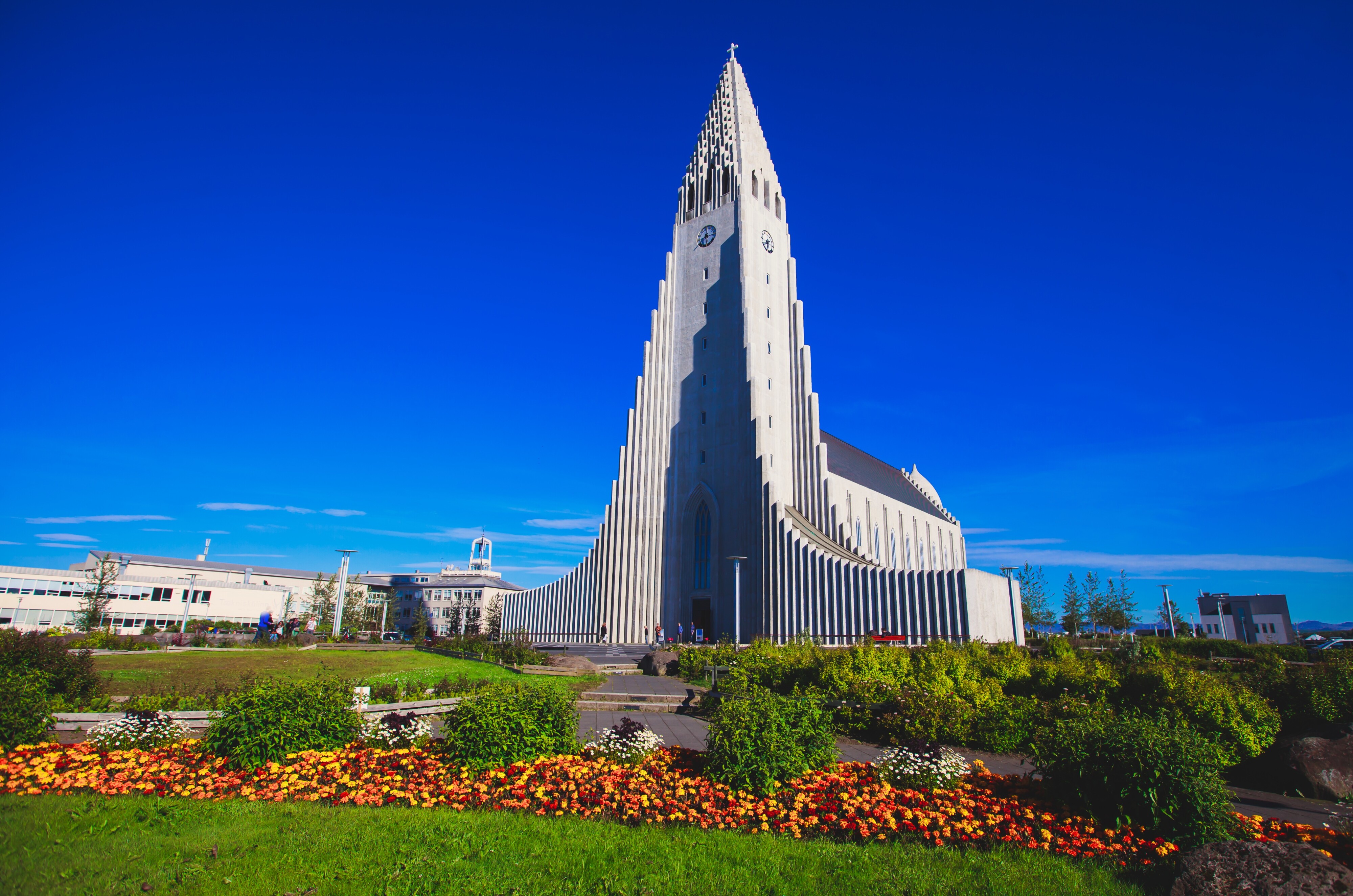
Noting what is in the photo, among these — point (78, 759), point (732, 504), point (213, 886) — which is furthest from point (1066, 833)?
point (732, 504)

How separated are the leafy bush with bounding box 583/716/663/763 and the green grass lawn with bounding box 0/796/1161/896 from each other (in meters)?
2.28

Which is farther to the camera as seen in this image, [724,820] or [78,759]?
[78,759]

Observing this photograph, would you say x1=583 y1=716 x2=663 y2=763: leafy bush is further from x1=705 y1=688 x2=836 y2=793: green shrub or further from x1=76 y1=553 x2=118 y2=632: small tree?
x1=76 y1=553 x2=118 y2=632: small tree

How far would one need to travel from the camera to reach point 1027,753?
1053 cm

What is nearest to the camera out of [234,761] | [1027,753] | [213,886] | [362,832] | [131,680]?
[213,886]

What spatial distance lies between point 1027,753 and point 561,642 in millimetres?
41117

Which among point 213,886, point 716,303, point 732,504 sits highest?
point 716,303

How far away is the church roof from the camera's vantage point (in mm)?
57469

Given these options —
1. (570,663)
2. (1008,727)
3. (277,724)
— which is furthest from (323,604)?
(1008,727)

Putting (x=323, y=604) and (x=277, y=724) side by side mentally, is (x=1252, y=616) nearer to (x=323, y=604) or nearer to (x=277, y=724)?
(x=277, y=724)

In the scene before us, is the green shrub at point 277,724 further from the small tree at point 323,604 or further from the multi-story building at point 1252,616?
the small tree at point 323,604

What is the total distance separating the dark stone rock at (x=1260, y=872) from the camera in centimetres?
445

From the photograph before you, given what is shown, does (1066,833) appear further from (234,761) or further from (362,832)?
(234,761)

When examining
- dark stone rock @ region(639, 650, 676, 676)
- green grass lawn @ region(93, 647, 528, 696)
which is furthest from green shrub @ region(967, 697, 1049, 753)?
dark stone rock @ region(639, 650, 676, 676)
